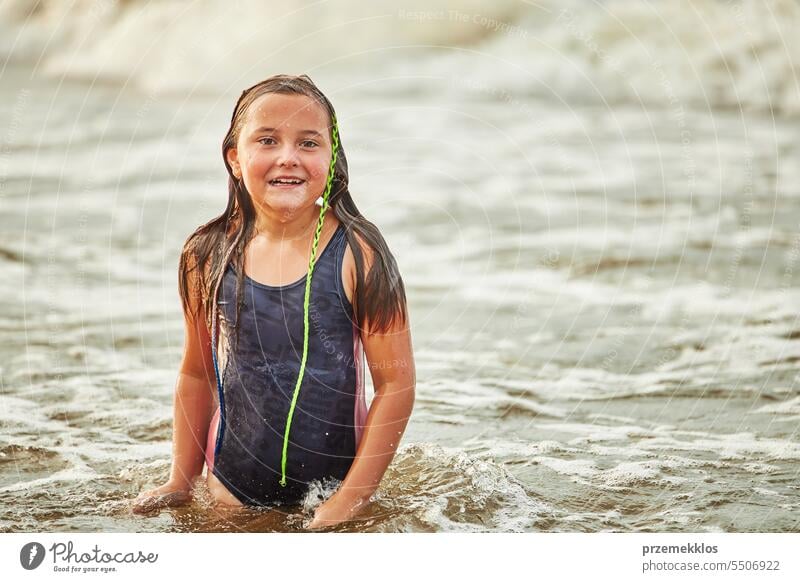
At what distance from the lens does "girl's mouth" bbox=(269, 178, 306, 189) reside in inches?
68.5

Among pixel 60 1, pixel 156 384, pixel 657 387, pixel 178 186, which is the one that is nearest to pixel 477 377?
pixel 657 387

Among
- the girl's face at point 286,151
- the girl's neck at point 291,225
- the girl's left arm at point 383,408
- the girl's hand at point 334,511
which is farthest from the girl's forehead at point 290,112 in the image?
the girl's hand at point 334,511

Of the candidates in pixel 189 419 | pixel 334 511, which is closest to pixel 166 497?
pixel 189 419

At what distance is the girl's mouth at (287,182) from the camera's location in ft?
5.71

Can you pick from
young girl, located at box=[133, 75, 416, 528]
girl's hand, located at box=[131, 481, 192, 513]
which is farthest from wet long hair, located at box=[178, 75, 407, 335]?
girl's hand, located at box=[131, 481, 192, 513]

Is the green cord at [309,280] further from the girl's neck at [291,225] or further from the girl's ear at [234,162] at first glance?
the girl's ear at [234,162]

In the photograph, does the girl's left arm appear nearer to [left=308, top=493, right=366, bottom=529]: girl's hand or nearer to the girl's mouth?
[left=308, top=493, right=366, bottom=529]: girl's hand

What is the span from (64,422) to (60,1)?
8.08ft

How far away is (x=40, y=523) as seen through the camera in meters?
1.97

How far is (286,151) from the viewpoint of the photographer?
5.70 feet

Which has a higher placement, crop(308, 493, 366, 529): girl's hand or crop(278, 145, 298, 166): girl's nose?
crop(278, 145, 298, 166): girl's nose

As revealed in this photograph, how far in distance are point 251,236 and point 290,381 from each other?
0.23m

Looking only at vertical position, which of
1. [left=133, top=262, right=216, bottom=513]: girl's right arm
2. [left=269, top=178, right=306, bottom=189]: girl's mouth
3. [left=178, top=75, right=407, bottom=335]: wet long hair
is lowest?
[left=133, top=262, right=216, bottom=513]: girl's right arm
